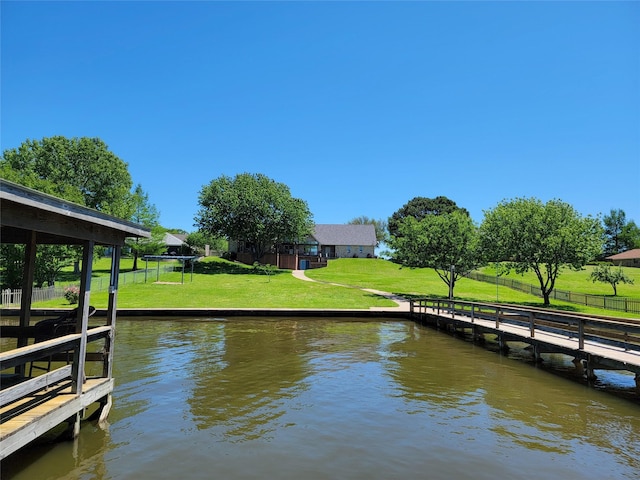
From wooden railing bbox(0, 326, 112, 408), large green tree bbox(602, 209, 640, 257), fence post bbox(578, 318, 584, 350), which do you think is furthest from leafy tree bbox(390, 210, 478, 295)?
large green tree bbox(602, 209, 640, 257)

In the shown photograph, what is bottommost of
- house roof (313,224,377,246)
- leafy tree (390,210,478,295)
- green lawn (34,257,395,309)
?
green lawn (34,257,395,309)

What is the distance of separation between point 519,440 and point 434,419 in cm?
167

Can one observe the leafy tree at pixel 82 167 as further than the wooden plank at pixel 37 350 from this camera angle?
Yes

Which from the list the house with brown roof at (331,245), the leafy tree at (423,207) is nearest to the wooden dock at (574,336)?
the house with brown roof at (331,245)

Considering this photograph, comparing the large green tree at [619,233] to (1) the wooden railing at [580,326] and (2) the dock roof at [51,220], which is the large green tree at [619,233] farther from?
(2) the dock roof at [51,220]

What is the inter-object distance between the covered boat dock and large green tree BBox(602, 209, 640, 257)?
11869 centimetres

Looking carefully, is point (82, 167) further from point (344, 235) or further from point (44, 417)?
point (44, 417)

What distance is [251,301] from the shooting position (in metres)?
31.1

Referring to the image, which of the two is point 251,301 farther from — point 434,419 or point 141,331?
point 434,419

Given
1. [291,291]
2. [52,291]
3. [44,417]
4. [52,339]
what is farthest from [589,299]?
[52,291]

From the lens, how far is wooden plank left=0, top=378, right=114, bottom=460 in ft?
18.4

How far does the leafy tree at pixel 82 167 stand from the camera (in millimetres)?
50469

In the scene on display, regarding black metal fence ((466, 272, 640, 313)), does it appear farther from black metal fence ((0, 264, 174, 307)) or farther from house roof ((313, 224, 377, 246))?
black metal fence ((0, 264, 174, 307))

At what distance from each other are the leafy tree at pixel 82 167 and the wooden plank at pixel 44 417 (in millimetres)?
43716
